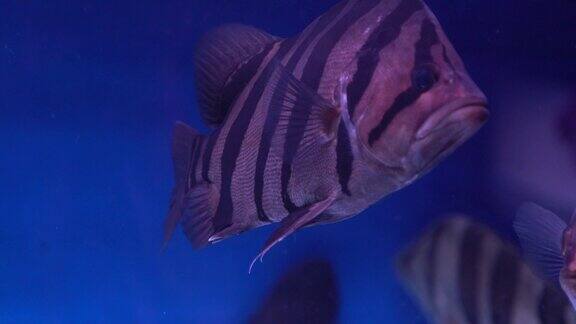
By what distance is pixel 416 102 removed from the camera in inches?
44.0

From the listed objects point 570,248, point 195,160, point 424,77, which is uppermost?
point 424,77

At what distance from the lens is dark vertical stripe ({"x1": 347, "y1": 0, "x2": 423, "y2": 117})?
118 centimetres

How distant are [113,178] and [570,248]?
2046mm

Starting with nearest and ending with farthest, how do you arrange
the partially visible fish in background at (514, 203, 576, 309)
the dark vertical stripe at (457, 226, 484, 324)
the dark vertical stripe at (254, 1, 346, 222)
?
the dark vertical stripe at (254, 1, 346, 222) → the partially visible fish in background at (514, 203, 576, 309) → the dark vertical stripe at (457, 226, 484, 324)

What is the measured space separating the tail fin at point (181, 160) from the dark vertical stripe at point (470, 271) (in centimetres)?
171

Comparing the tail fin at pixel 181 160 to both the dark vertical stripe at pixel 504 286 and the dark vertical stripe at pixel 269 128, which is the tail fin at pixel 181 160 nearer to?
the dark vertical stripe at pixel 269 128

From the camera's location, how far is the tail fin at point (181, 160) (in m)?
1.71

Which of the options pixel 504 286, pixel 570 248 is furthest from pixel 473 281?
pixel 570 248

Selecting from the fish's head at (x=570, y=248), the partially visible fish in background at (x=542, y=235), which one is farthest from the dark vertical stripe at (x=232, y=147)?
the partially visible fish in background at (x=542, y=235)

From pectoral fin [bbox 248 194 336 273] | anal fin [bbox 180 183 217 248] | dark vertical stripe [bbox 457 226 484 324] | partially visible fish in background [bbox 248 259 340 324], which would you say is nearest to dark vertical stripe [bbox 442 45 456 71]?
pectoral fin [bbox 248 194 336 273]

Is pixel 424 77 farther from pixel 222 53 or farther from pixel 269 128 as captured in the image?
pixel 222 53

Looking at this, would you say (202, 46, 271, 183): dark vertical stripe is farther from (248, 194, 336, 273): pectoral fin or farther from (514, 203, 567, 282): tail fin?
(514, 203, 567, 282): tail fin

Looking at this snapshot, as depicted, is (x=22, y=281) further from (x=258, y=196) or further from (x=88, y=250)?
(x=258, y=196)

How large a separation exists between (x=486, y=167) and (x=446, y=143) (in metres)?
2.44
